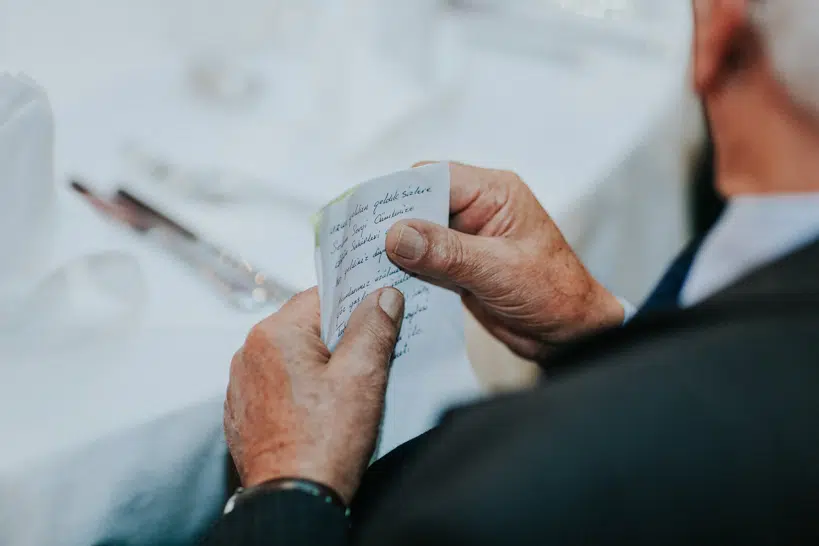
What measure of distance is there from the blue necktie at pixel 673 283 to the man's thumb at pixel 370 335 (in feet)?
1.20

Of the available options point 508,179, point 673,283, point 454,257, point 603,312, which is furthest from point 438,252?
point 673,283

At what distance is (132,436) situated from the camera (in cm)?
52

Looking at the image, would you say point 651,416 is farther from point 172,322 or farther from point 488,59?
point 488,59

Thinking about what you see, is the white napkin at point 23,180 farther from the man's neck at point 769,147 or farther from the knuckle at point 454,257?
the man's neck at point 769,147

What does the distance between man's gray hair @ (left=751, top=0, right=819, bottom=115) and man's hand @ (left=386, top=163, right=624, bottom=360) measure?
24 centimetres

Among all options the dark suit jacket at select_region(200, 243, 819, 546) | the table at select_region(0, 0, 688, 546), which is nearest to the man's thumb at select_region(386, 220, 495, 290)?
the table at select_region(0, 0, 688, 546)

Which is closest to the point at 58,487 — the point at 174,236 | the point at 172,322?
the point at 172,322

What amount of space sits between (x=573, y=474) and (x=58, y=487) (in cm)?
38

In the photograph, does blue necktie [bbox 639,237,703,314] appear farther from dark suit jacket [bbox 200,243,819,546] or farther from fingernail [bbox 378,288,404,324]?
dark suit jacket [bbox 200,243,819,546]

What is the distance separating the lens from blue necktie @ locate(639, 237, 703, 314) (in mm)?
796

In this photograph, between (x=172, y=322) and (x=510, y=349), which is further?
(x=510, y=349)

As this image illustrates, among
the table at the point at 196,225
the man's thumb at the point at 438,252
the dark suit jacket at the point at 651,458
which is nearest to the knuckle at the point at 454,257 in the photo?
the man's thumb at the point at 438,252

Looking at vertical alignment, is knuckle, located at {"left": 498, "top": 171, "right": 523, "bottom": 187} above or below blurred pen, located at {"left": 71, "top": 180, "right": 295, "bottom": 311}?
above

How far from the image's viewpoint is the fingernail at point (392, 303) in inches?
21.7
